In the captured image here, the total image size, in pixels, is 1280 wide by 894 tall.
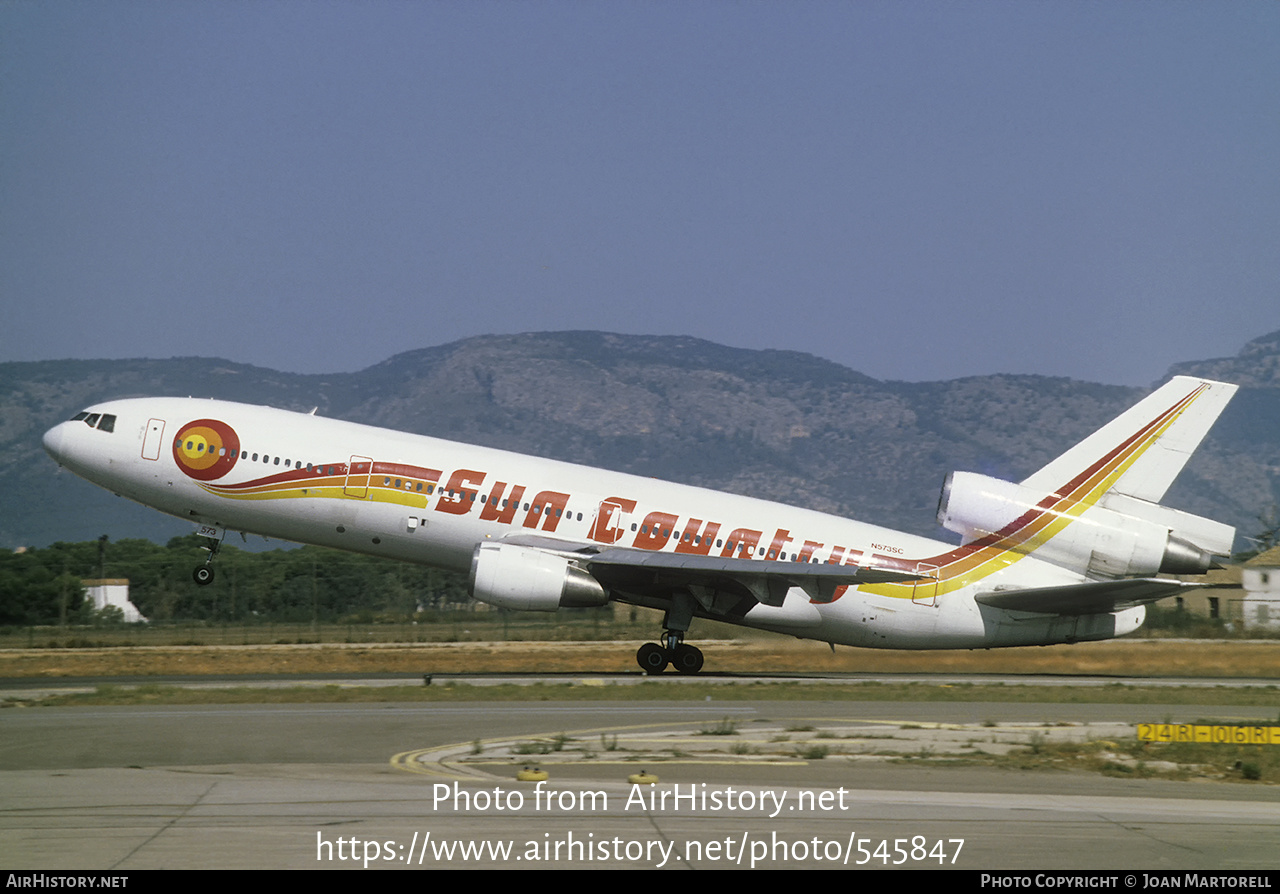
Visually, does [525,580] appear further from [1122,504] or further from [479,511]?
[1122,504]

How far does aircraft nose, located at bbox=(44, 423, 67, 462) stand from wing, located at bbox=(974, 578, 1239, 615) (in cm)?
2297

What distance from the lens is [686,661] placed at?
2945cm

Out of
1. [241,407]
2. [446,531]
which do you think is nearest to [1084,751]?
[446,531]

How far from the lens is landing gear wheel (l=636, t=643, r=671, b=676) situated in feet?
96.0

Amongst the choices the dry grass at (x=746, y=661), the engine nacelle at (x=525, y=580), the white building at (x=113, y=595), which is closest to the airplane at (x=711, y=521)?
the engine nacelle at (x=525, y=580)

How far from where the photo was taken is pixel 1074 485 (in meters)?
29.5

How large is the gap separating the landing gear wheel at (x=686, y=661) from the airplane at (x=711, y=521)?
48 millimetres

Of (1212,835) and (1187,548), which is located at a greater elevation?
(1187,548)

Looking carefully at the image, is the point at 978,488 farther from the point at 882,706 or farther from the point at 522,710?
→ the point at 522,710

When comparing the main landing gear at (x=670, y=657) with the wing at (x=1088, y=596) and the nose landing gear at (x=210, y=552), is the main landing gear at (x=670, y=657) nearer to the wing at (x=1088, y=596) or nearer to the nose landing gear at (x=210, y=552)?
the wing at (x=1088, y=596)

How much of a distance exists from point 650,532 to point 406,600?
75.7ft

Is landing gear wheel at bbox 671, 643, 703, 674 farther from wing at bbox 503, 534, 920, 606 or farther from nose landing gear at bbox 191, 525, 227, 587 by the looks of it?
nose landing gear at bbox 191, 525, 227, 587

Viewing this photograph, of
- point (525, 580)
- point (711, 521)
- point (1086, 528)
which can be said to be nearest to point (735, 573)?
point (711, 521)
